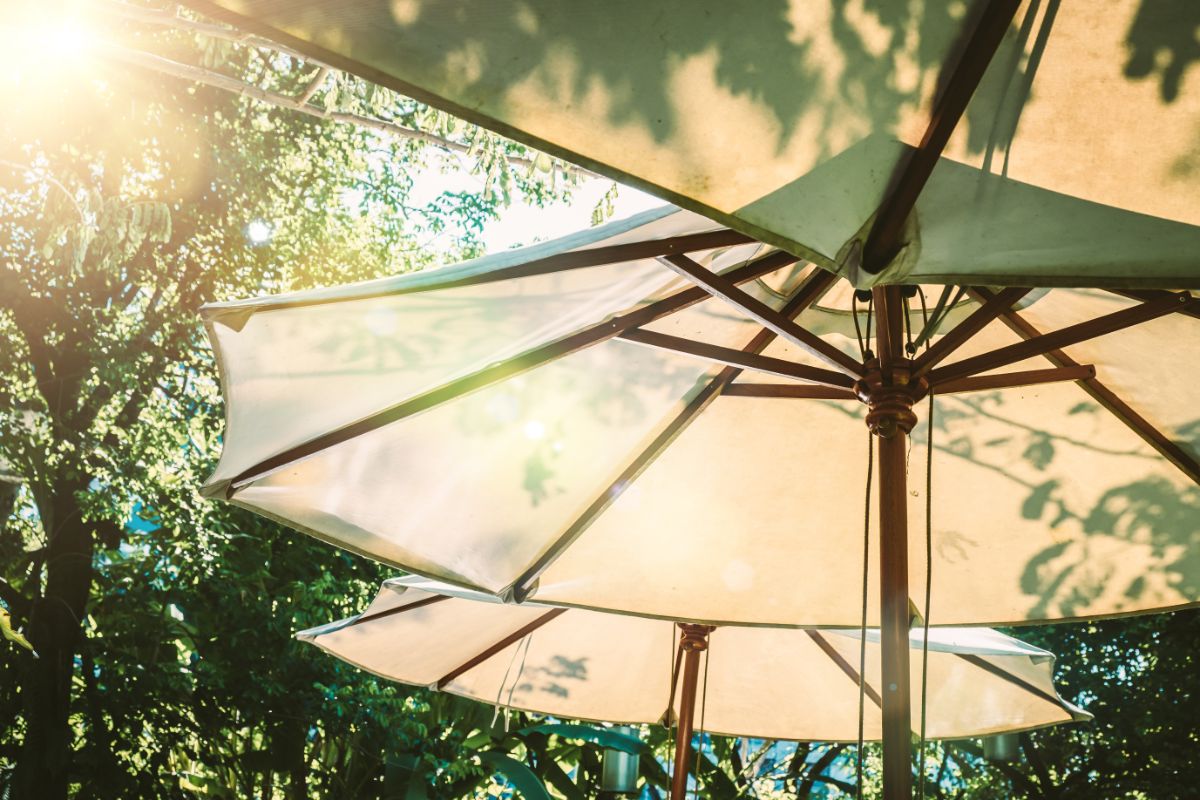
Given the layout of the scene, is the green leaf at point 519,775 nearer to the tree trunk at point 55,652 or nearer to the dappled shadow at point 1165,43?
the tree trunk at point 55,652

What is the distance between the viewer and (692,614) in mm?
3438

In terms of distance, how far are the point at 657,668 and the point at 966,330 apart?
3.28 m

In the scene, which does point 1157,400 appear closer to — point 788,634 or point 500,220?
point 788,634

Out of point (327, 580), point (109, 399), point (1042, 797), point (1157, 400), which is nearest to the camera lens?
point (1157, 400)

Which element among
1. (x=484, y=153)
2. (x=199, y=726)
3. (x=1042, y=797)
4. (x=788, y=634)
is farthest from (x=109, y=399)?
(x=1042, y=797)

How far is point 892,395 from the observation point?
242 centimetres

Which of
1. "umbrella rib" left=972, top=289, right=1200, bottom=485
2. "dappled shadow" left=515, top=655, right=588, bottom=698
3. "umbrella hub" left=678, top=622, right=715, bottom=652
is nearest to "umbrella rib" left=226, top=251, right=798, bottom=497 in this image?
"umbrella rib" left=972, top=289, right=1200, bottom=485

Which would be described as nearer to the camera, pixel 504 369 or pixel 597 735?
pixel 504 369

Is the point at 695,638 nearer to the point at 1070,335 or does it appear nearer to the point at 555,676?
the point at 555,676

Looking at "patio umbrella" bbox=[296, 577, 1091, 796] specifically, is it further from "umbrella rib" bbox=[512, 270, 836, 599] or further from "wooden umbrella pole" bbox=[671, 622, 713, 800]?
"umbrella rib" bbox=[512, 270, 836, 599]

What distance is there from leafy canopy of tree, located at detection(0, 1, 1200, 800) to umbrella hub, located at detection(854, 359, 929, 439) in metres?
5.66

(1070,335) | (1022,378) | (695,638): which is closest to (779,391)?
(1022,378)

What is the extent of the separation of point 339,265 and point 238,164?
1707 mm

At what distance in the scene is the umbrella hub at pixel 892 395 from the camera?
2402 mm
